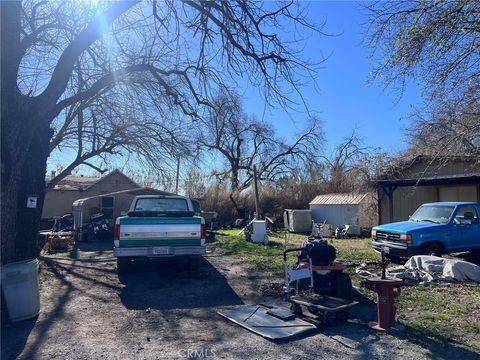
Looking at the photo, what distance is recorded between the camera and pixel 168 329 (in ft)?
20.9

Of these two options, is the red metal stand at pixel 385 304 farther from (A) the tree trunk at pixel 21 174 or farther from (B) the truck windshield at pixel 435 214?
(B) the truck windshield at pixel 435 214

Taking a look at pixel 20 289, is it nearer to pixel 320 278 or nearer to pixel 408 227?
pixel 320 278

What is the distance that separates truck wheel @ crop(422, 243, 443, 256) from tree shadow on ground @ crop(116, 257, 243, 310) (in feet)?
19.2

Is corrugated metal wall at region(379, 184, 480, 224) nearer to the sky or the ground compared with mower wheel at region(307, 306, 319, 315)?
nearer to the sky

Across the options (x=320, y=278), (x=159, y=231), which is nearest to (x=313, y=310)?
(x=320, y=278)

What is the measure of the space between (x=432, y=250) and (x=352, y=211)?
11.4 metres

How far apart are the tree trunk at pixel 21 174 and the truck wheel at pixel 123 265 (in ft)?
9.71

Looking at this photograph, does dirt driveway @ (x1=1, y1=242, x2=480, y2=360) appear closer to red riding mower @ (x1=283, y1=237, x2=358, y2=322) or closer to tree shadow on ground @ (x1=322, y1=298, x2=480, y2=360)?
tree shadow on ground @ (x1=322, y1=298, x2=480, y2=360)

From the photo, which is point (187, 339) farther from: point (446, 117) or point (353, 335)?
point (446, 117)

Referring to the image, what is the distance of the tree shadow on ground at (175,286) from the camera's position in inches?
318

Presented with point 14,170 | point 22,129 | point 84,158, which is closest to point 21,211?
point 14,170

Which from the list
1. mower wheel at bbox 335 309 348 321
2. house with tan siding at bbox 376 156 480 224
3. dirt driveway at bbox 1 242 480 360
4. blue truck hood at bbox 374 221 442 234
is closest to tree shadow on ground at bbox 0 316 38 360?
dirt driveway at bbox 1 242 480 360

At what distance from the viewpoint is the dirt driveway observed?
5.32 m

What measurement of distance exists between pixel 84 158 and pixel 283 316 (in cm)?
1418
